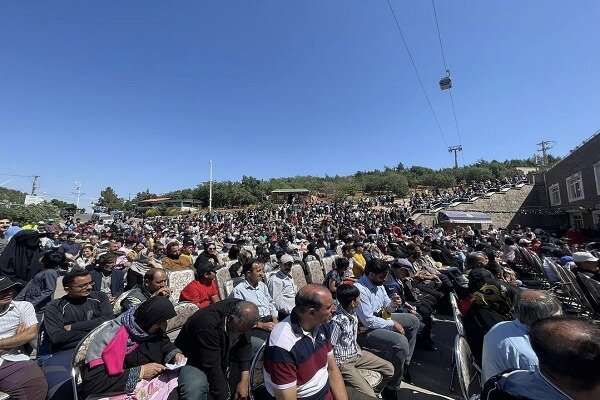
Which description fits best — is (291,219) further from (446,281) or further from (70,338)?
(70,338)

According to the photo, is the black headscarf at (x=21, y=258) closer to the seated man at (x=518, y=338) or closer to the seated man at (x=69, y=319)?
the seated man at (x=69, y=319)

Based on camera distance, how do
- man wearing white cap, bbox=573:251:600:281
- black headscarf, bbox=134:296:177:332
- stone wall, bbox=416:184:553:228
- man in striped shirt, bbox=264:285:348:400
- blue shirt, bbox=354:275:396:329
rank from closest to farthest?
man in striped shirt, bbox=264:285:348:400, black headscarf, bbox=134:296:177:332, blue shirt, bbox=354:275:396:329, man wearing white cap, bbox=573:251:600:281, stone wall, bbox=416:184:553:228

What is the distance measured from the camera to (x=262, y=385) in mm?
2432

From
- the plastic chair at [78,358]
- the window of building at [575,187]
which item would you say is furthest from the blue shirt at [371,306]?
the window of building at [575,187]

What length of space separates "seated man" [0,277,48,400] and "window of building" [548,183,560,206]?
30.8 metres

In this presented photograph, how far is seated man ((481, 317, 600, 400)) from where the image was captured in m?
1.21

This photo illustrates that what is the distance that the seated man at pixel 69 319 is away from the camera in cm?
298

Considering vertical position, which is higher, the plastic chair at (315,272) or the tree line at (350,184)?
the tree line at (350,184)

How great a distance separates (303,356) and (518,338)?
1.51 meters

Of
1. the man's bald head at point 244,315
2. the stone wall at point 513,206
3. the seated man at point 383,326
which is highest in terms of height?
the stone wall at point 513,206

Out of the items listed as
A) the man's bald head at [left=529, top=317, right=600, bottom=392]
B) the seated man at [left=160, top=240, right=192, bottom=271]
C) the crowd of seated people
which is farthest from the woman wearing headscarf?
the seated man at [left=160, top=240, right=192, bottom=271]

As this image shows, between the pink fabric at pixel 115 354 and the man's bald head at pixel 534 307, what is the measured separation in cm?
304

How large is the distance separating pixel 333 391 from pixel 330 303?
713 millimetres

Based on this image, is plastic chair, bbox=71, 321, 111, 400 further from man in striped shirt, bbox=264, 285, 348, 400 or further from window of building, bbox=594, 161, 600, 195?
window of building, bbox=594, 161, 600, 195
